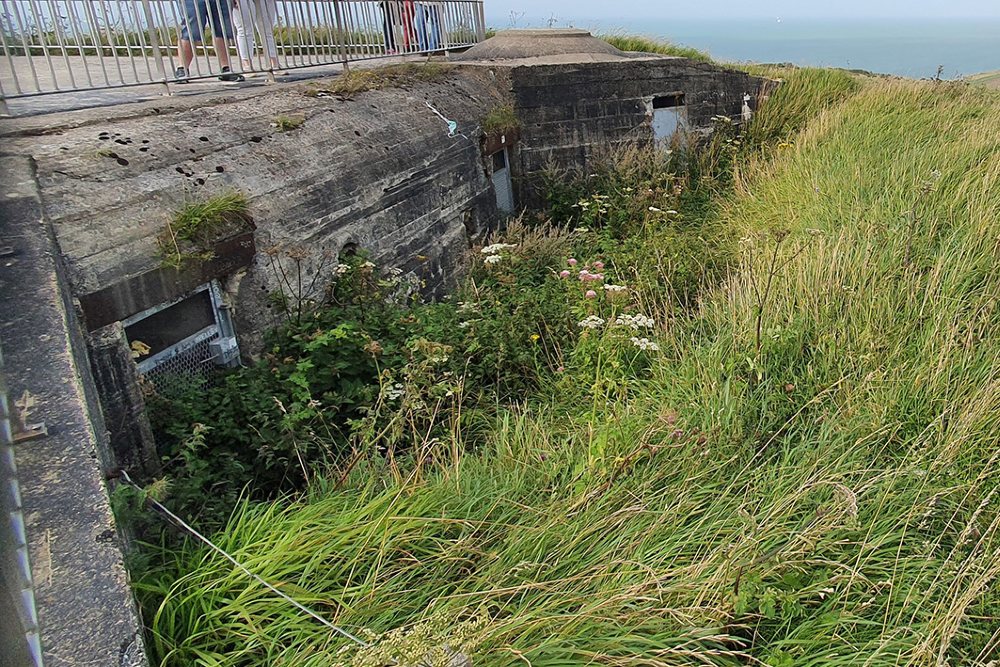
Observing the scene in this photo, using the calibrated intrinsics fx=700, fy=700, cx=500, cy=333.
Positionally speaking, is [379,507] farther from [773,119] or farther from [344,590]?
[773,119]

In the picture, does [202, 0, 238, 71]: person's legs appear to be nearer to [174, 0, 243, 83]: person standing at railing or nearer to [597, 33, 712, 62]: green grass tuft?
[174, 0, 243, 83]: person standing at railing

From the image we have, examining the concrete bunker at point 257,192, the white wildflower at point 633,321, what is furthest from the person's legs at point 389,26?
the white wildflower at point 633,321

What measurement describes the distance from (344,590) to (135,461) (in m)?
1.38

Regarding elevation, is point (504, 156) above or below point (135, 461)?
above

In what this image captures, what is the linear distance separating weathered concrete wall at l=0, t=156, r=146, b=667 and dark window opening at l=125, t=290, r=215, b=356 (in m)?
0.61

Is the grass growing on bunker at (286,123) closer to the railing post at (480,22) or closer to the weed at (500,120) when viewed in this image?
the weed at (500,120)

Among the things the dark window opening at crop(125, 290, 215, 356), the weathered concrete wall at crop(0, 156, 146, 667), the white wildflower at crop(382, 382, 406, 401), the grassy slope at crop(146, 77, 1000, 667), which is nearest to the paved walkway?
the dark window opening at crop(125, 290, 215, 356)

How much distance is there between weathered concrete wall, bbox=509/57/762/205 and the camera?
782 centimetres

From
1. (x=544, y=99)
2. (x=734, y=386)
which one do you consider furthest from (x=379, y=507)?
(x=544, y=99)

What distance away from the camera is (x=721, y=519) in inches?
101

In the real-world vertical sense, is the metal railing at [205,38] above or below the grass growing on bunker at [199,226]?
above

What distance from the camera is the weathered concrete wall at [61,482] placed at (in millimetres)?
1722

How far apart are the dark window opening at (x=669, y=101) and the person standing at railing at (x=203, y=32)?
4.94 m

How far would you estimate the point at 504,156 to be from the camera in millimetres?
7562
